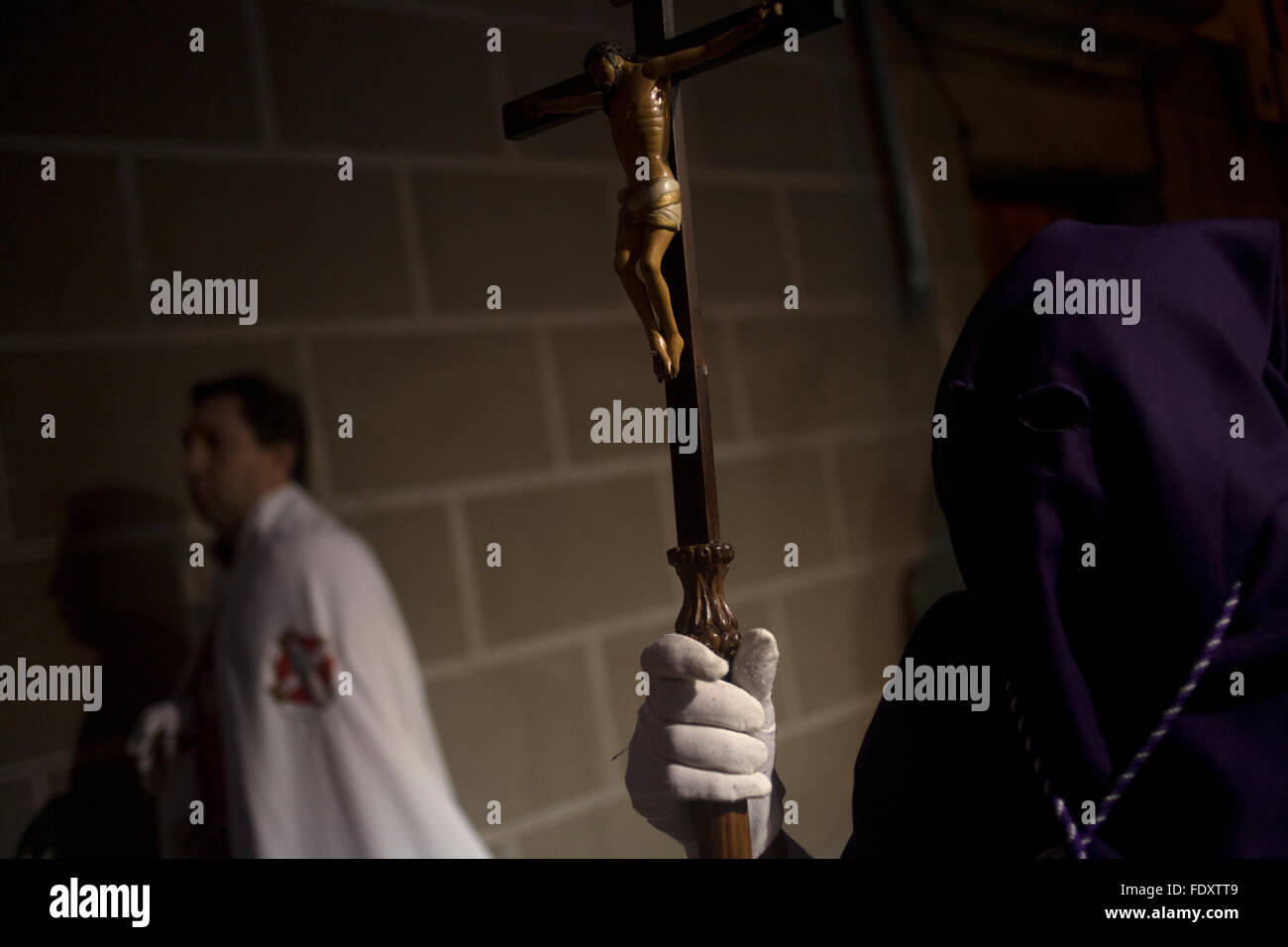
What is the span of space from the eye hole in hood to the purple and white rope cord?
97mm

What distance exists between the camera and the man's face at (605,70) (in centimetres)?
51

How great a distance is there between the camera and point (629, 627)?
3.34ft

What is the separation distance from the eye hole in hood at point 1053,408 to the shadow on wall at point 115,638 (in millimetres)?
680

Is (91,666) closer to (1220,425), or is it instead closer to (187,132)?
(187,132)

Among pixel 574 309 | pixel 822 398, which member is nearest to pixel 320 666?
pixel 574 309

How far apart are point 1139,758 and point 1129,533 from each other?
0.10 metres

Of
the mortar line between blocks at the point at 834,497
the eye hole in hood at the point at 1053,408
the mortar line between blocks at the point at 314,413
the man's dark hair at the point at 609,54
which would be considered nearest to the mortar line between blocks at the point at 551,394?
the mortar line between blocks at the point at 314,413

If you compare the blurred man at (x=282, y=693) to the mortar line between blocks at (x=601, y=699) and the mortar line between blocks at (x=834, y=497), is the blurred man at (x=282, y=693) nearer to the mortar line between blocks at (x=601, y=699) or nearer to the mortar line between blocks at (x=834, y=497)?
the mortar line between blocks at (x=601, y=699)

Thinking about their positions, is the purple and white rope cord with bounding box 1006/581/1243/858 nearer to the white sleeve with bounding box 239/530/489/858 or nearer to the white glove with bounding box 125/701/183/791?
the white sleeve with bounding box 239/530/489/858

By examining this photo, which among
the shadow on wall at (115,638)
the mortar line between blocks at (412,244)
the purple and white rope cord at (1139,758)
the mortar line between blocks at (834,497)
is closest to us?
the purple and white rope cord at (1139,758)

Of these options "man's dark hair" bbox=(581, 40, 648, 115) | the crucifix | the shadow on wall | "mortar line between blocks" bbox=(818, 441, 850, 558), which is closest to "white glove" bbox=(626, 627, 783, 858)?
the crucifix

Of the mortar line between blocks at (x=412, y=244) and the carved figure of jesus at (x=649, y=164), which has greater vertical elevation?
the mortar line between blocks at (x=412, y=244)

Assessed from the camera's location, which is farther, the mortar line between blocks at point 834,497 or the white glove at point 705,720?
the mortar line between blocks at point 834,497

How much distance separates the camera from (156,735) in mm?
803
